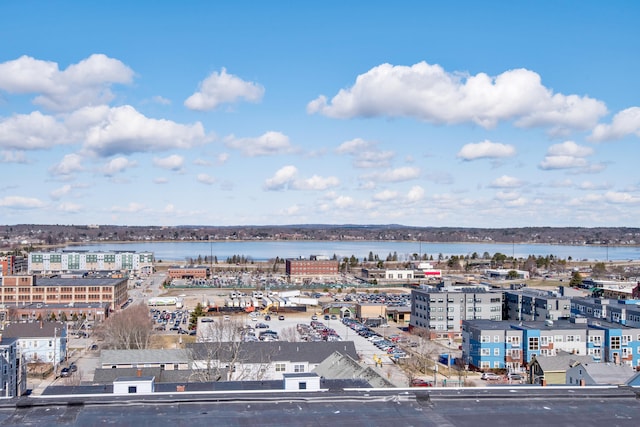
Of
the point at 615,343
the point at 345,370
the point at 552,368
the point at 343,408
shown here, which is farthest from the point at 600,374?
the point at 343,408

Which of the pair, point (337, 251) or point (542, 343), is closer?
point (542, 343)

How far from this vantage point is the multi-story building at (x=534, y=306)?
19770 mm

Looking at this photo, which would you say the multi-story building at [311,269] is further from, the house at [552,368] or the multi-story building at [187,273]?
the house at [552,368]

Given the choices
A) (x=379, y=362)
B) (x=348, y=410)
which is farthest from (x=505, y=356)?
(x=348, y=410)

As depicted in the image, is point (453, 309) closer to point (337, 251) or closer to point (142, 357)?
point (142, 357)

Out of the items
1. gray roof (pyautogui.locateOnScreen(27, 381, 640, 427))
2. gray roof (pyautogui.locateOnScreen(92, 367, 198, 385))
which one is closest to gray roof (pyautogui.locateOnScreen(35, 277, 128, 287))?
gray roof (pyautogui.locateOnScreen(92, 367, 198, 385))

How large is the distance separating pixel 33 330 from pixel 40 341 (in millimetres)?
481

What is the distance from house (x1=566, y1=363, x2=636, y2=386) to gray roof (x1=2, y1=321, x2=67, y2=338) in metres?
12.1

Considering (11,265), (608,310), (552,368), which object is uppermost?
(11,265)

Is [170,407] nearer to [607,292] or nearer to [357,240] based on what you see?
[607,292]

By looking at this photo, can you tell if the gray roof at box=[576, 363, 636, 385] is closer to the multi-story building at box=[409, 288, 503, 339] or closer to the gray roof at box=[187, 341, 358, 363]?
the gray roof at box=[187, 341, 358, 363]

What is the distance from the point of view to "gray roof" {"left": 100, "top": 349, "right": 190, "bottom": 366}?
13.3 m

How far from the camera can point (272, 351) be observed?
45.6ft

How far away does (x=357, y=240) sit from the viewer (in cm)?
14225
